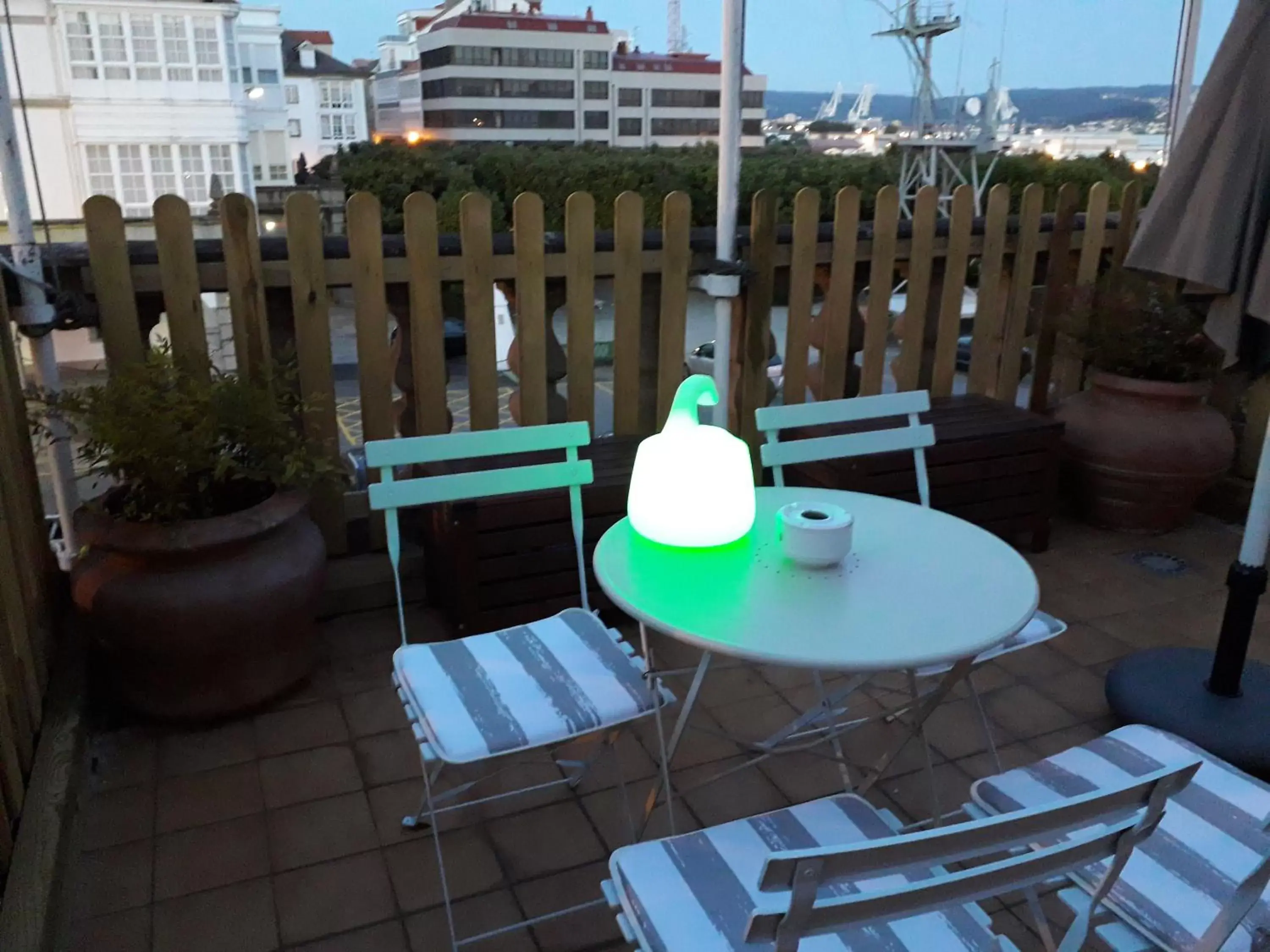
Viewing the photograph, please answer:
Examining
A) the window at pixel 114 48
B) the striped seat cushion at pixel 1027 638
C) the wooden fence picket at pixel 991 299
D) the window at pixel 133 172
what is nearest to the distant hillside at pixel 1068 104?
the wooden fence picket at pixel 991 299

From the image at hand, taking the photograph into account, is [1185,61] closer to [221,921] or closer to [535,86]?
[221,921]

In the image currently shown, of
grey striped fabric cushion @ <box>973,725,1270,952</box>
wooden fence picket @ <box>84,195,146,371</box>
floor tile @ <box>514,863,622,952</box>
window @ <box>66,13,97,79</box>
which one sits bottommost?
floor tile @ <box>514,863,622,952</box>

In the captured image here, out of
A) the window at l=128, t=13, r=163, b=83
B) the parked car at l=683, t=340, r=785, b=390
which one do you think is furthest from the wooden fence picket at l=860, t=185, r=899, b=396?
the window at l=128, t=13, r=163, b=83

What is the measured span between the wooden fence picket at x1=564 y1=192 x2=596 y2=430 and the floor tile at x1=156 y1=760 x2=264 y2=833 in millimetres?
1648

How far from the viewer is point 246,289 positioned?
9.98ft

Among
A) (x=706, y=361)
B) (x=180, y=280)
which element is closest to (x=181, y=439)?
(x=180, y=280)

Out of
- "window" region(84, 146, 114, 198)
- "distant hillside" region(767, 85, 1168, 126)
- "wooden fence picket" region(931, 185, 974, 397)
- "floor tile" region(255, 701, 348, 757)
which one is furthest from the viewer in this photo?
"window" region(84, 146, 114, 198)

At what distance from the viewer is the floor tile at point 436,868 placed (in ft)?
7.00

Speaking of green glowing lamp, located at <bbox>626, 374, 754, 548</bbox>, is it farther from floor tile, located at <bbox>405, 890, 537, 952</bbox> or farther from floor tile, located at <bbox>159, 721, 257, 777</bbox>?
floor tile, located at <bbox>159, 721, 257, 777</bbox>

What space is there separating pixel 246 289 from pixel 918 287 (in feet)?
9.03

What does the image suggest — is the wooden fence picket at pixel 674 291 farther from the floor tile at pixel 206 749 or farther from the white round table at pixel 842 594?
the floor tile at pixel 206 749

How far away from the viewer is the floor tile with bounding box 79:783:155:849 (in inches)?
90.2

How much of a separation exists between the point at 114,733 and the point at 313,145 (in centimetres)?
1345

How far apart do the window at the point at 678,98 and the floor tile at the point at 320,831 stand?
391 inches
